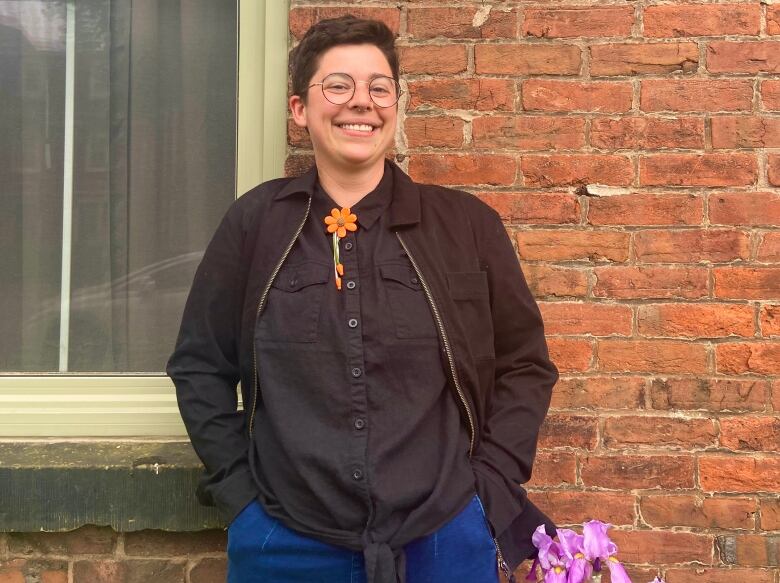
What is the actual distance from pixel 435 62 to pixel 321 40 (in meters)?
0.51

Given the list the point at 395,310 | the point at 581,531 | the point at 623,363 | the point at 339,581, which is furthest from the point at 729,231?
the point at 339,581

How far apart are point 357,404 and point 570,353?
2.81 feet

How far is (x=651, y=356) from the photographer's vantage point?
242 centimetres

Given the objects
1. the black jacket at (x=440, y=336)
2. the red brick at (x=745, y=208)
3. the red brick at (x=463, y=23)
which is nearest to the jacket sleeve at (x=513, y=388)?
A: the black jacket at (x=440, y=336)

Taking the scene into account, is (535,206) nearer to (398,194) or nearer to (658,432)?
(398,194)

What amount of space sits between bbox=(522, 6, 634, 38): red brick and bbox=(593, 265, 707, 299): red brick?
0.68m

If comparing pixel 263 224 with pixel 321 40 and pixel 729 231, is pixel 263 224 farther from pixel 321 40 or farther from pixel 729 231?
pixel 729 231

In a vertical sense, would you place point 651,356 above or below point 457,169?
below

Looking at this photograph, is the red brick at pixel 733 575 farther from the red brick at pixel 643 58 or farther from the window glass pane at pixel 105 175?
the window glass pane at pixel 105 175

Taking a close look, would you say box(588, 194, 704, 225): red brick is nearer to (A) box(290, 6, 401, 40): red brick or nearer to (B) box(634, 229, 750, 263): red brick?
(B) box(634, 229, 750, 263): red brick

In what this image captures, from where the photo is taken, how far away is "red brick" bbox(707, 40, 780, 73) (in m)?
2.38

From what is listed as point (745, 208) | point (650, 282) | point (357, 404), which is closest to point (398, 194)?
point (357, 404)

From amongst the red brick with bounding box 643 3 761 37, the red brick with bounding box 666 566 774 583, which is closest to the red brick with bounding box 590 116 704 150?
the red brick with bounding box 643 3 761 37

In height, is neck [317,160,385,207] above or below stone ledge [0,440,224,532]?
above
